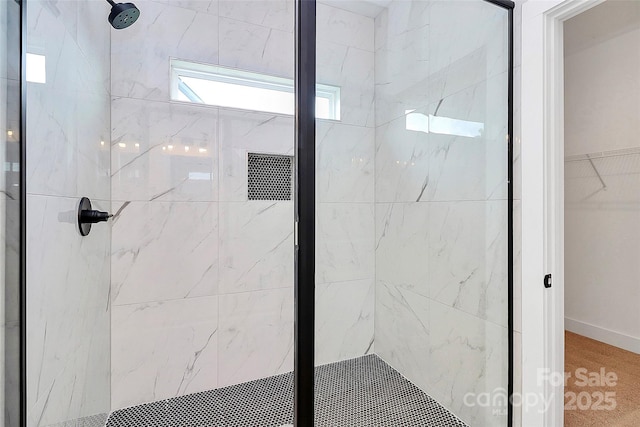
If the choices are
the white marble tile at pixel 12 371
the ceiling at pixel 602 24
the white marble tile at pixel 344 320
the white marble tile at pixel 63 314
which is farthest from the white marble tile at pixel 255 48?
the ceiling at pixel 602 24

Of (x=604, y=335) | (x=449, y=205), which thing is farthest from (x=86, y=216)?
(x=604, y=335)

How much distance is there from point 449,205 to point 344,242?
545mm

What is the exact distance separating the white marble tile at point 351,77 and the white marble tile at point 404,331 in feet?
A: 2.22

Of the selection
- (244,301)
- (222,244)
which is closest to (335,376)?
(244,301)

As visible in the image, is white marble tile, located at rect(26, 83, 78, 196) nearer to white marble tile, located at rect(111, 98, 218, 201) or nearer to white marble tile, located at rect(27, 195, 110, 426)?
white marble tile, located at rect(27, 195, 110, 426)

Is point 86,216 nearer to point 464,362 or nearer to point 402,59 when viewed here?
point 402,59

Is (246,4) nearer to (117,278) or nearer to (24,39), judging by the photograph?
(24,39)

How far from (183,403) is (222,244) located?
88cm

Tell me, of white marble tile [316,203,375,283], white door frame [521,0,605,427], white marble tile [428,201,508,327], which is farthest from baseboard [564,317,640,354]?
white marble tile [316,203,375,283]

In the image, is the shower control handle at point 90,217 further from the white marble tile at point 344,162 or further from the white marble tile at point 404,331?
the white marble tile at point 404,331

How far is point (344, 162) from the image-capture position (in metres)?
1.19

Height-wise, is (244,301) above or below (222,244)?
below

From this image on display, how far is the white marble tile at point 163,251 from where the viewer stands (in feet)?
5.57

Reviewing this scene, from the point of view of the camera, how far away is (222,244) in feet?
6.18
